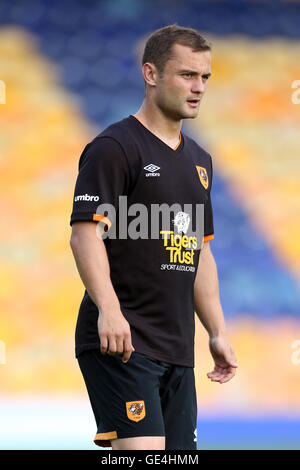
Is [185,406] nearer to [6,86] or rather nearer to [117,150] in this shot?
[117,150]

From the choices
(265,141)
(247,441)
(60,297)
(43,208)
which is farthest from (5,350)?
(265,141)

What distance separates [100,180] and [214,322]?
0.77 meters

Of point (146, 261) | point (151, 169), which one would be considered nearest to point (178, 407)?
point (146, 261)

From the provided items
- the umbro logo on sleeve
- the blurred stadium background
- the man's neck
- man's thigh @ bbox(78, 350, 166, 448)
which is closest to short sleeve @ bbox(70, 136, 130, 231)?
the umbro logo on sleeve

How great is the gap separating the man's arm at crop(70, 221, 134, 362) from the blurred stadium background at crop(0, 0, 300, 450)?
2764mm

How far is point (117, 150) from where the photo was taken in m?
Answer: 3.14

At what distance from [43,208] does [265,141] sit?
1.49 metres

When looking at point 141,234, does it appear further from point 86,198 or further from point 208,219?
point 208,219

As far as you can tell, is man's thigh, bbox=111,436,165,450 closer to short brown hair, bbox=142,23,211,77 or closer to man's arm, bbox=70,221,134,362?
man's arm, bbox=70,221,134,362

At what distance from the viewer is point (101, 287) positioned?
2.97 m

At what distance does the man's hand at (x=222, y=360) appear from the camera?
3.44 meters

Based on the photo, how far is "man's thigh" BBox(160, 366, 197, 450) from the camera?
126 inches

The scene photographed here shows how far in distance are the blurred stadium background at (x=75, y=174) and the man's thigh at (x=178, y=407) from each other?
240cm

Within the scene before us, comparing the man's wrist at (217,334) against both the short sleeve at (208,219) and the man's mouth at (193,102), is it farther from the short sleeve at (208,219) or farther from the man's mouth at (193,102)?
the man's mouth at (193,102)
